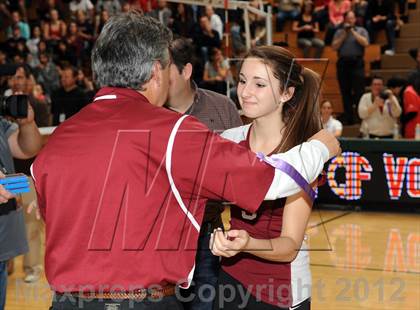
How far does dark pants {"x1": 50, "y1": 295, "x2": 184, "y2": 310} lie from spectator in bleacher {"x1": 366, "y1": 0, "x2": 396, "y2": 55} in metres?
15.5

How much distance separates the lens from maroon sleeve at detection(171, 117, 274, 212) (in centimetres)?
273

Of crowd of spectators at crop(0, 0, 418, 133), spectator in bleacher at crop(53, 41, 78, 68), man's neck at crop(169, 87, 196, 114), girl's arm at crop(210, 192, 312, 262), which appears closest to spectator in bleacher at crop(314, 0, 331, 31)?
crowd of spectators at crop(0, 0, 418, 133)

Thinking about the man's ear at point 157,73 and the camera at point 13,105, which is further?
the camera at point 13,105

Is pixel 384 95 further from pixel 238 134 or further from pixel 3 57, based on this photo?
pixel 238 134

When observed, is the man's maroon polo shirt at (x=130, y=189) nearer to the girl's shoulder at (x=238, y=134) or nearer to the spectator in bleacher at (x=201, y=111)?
the girl's shoulder at (x=238, y=134)

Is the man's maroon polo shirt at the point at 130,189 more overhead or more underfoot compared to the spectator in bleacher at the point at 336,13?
more overhead

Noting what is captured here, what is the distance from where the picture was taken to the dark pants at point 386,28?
17.5m

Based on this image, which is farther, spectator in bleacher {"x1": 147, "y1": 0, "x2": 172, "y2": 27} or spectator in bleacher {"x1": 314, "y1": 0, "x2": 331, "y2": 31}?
spectator in bleacher {"x1": 314, "y1": 0, "x2": 331, "y2": 31}

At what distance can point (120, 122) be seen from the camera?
2.78 m

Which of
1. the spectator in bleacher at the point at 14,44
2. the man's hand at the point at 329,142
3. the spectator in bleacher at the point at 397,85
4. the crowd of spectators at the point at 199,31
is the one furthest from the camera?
the spectator in bleacher at the point at 14,44

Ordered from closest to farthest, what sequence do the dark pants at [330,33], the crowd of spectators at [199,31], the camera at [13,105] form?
the camera at [13,105]
the crowd of spectators at [199,31]
the dark pants at [330,33]

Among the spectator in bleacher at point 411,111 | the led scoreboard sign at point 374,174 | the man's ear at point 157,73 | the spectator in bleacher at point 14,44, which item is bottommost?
the led scoreboard sign at point 374,174

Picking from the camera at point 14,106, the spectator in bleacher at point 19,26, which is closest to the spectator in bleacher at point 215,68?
the spectator in bleacher at point 19,26

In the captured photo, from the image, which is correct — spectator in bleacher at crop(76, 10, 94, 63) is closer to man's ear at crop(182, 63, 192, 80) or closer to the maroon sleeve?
man's ear at crop(182, 63, 192, 80)
